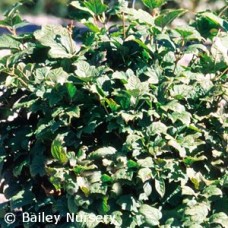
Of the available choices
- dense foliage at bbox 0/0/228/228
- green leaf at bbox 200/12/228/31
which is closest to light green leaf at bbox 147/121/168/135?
dense foliage at bbox 0/0/228/228

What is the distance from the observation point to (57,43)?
267 cm

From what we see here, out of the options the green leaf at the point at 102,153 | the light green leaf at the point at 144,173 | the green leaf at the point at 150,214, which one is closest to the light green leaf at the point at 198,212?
the green leaf at the point at 150,214

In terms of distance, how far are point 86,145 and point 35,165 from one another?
213 millimetres

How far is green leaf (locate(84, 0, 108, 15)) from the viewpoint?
2711 millimetres

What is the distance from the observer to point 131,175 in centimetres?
250

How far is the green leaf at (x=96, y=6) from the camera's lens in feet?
8.89

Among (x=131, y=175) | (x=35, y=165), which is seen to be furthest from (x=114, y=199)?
(x=35, y=165)

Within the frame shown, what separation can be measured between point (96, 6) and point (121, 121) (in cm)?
50

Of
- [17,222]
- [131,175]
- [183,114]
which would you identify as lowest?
[17,222]

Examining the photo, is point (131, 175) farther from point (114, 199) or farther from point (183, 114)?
point (183, 114)

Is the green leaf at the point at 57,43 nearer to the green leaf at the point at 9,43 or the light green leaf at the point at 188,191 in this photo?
the green leaf at the point at 9,43

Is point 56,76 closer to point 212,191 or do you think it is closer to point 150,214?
point 150,214

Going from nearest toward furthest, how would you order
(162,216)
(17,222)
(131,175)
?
(131,175), (162,216), (17,222)

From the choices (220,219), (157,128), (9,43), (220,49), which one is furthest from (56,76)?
(220,219)
